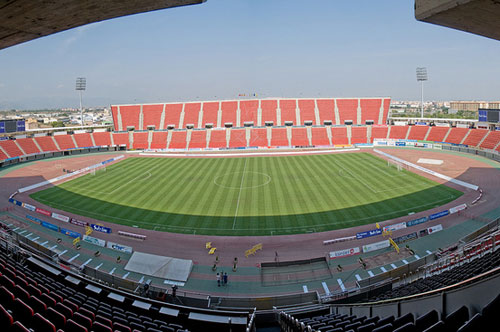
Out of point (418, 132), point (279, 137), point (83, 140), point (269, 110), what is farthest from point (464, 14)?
point (83, 140)

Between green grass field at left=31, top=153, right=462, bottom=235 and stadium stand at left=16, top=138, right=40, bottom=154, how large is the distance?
75.9ft

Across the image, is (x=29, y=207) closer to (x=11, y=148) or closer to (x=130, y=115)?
(x=11, y=148)

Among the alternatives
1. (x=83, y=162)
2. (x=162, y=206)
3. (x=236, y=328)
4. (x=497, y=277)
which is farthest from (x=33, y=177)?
(x=497, y=277)

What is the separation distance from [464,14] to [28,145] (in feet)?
229

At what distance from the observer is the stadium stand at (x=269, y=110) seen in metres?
70.5

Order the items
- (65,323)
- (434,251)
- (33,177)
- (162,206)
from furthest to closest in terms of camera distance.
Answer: (33,177)
(162,206)
(434,251)
(65,323)

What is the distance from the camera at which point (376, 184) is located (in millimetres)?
32844

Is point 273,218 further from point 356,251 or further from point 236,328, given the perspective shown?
point 236,328

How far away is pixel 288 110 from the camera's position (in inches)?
2840

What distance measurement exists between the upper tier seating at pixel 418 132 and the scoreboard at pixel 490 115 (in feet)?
30.1

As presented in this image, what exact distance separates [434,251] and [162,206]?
71.7ft

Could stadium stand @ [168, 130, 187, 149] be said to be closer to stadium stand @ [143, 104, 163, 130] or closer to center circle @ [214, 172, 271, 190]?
stadium stand @ [143, 104, 163, 130]

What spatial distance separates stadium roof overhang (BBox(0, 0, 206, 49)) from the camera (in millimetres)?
3416

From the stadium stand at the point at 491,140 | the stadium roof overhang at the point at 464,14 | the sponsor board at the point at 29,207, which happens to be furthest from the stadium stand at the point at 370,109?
the stadium roof overhang at the point at 464,14
